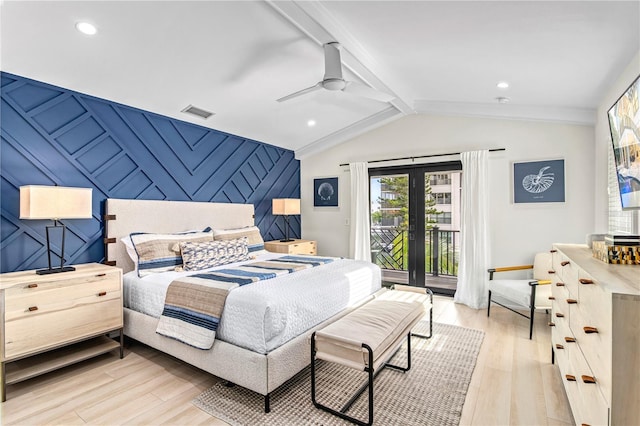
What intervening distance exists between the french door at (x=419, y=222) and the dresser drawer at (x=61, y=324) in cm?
391

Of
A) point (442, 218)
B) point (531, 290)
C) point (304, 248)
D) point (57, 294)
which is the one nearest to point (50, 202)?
point (57, 294)

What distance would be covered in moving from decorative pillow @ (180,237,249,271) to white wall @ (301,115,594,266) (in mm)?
2708

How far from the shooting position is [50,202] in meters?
2.66

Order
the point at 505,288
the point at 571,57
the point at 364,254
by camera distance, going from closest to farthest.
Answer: the point at 571,57 → the point at 505,288 → the point at 364,254

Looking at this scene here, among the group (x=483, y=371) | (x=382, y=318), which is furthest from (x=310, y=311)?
(x=483, y=371)

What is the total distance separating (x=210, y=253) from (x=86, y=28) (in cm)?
223

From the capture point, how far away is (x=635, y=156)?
2.04 meters

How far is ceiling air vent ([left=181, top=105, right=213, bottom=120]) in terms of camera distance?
12.9 ft

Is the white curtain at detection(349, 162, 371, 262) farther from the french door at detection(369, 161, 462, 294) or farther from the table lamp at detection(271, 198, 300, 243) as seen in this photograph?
the table lamp at detection(271, 198, 300, 243)

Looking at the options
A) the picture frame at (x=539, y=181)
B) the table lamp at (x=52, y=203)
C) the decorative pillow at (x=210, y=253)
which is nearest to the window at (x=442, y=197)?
the picture frame at (x=539, y=181)

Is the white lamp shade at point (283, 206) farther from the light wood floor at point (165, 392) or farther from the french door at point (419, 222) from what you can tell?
the light wood floor at point (165, 392)

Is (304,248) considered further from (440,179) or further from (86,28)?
(86,28)

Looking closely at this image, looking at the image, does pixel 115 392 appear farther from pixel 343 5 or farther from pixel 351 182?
pixel 351 182

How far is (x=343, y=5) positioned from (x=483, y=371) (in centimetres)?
309
